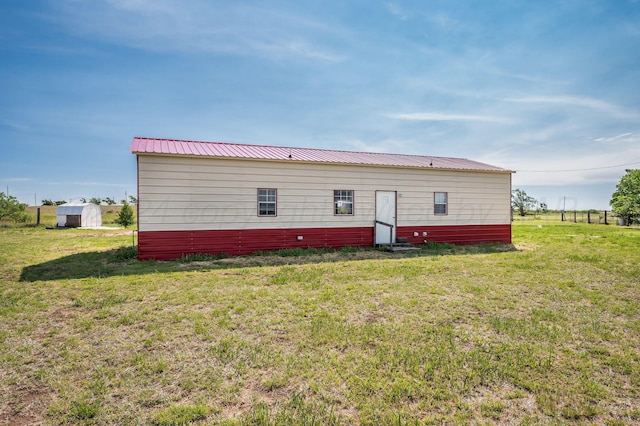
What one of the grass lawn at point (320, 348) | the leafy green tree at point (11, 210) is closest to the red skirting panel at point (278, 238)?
the grass lawn at point (320, 348)

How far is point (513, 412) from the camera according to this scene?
2.77 meters

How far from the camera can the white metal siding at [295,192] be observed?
1058cm

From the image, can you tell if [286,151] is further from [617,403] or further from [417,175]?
[617,403]

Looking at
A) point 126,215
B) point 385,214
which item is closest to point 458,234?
point 385,214

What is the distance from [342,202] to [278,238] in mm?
3067

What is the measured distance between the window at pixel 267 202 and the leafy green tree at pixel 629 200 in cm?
3154

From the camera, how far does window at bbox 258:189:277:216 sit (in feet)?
38.6

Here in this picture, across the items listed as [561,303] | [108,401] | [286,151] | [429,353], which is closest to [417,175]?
[286,151]

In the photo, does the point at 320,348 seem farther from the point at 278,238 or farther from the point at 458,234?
the point at 458,234

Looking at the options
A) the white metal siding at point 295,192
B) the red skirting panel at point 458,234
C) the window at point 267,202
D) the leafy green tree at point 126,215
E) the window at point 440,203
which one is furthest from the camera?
the leafy green tree at point 126,215

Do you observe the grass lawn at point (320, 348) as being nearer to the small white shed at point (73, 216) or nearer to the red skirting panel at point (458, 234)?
the red skirting panel at point (458, 234)

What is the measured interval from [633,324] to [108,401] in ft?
23.3

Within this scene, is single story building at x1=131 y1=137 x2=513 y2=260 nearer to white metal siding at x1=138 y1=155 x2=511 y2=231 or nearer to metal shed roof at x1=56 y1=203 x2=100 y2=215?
white metal siding at x1=138 y1=155 x2=511 y2=231

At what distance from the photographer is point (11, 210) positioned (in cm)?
2480
